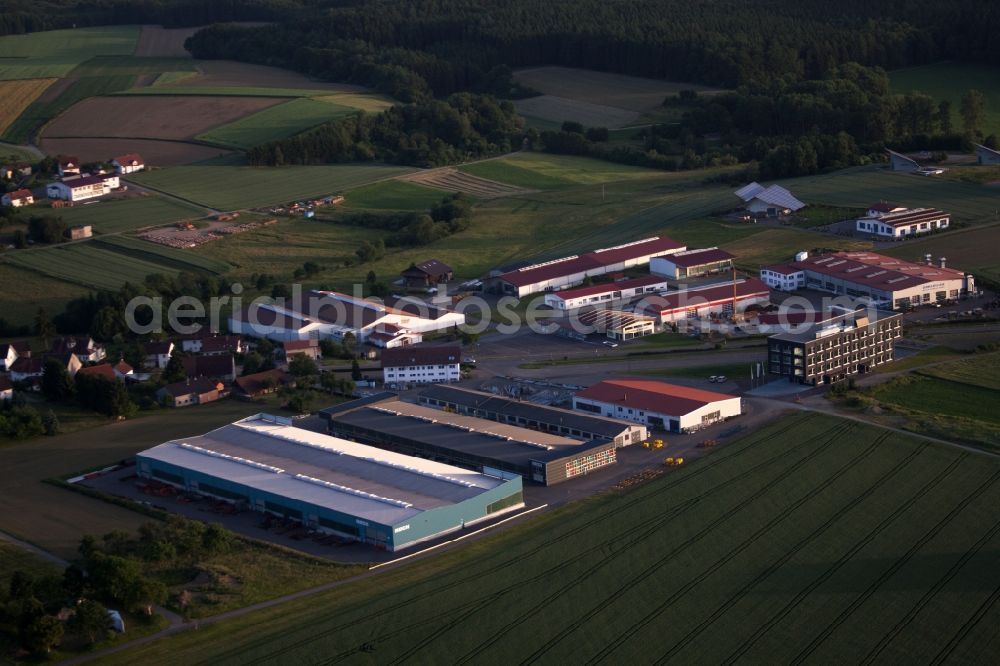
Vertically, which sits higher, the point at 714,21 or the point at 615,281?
the point at 714,21

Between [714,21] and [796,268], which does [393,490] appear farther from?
[714,21]

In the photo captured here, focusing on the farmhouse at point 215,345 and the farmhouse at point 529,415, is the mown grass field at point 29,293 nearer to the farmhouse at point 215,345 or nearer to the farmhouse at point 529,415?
the farmhouse at point 215,345

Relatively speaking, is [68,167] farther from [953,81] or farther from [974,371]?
[953,81]

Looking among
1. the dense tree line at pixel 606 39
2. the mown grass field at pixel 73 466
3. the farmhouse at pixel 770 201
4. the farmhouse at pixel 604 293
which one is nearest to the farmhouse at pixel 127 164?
the dense tree line at pixel 606 39

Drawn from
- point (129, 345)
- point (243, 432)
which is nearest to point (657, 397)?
point (243, 432)

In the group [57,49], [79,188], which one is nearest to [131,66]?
[57,49]

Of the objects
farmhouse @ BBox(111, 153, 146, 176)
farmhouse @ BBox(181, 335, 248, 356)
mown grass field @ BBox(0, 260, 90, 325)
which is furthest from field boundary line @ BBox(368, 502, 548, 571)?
farmhouse @ BBox(111, 153, 146, 176)
